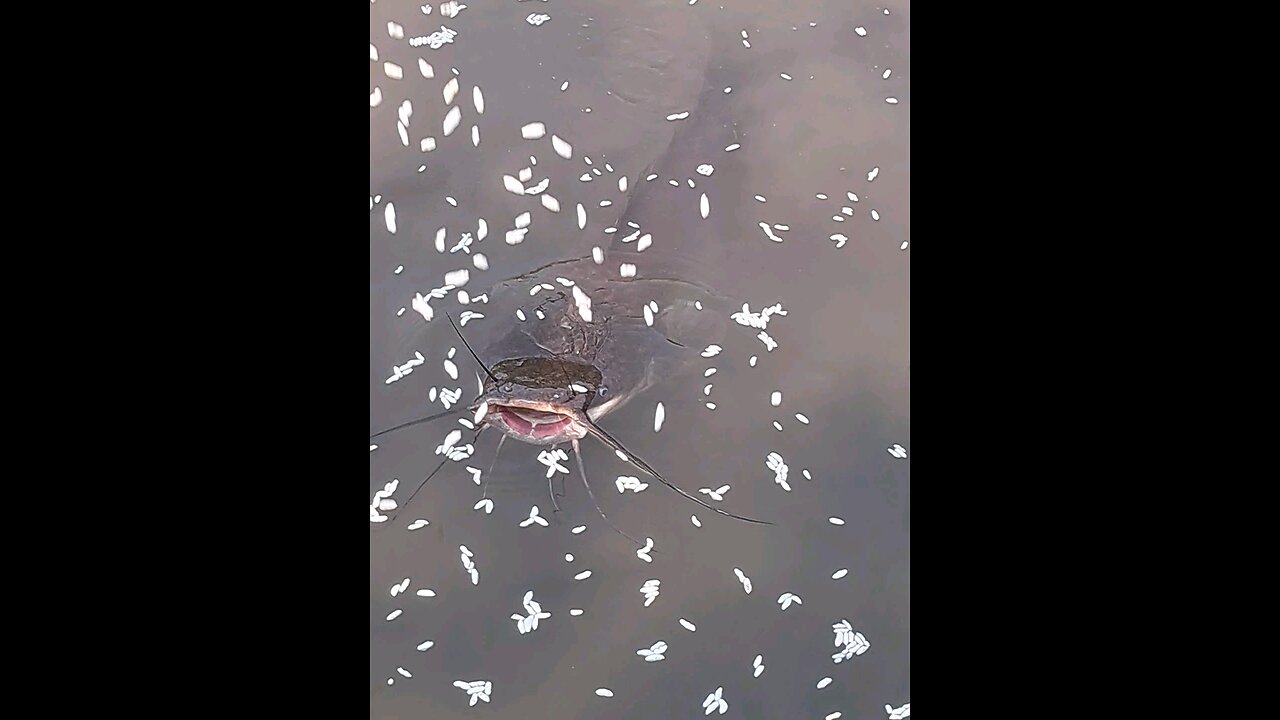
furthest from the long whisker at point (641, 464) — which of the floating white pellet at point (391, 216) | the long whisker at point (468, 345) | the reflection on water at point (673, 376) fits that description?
the floating white pellet at point (391, 216)

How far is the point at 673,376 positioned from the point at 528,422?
26cm

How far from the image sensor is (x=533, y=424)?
5.46 ft

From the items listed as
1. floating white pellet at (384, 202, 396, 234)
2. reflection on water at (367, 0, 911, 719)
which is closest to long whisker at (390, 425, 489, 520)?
reflection on water at (367, 0, 911, 719)

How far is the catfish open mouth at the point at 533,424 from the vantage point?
166cm

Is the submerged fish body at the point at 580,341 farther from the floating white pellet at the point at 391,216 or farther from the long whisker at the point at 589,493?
the floating white pellet at the point at 391,216

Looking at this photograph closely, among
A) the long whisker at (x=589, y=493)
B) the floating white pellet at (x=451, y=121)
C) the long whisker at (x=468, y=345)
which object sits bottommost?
the long whisker at (x=589, y=493)

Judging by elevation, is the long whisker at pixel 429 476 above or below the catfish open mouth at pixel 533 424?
below

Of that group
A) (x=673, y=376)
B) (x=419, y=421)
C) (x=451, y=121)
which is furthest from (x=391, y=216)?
(x=673, y=376)

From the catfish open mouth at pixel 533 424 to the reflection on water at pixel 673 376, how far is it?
0.02 m

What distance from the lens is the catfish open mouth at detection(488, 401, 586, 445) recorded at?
166 cm

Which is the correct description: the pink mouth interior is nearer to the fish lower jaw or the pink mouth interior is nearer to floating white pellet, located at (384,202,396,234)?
the fish lower jaw

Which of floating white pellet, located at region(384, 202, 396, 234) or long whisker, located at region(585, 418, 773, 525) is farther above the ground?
floating white pellet, located at region(384, 202, 396, 234)

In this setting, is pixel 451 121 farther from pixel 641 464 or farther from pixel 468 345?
pixel 641 464

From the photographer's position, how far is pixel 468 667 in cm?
166
